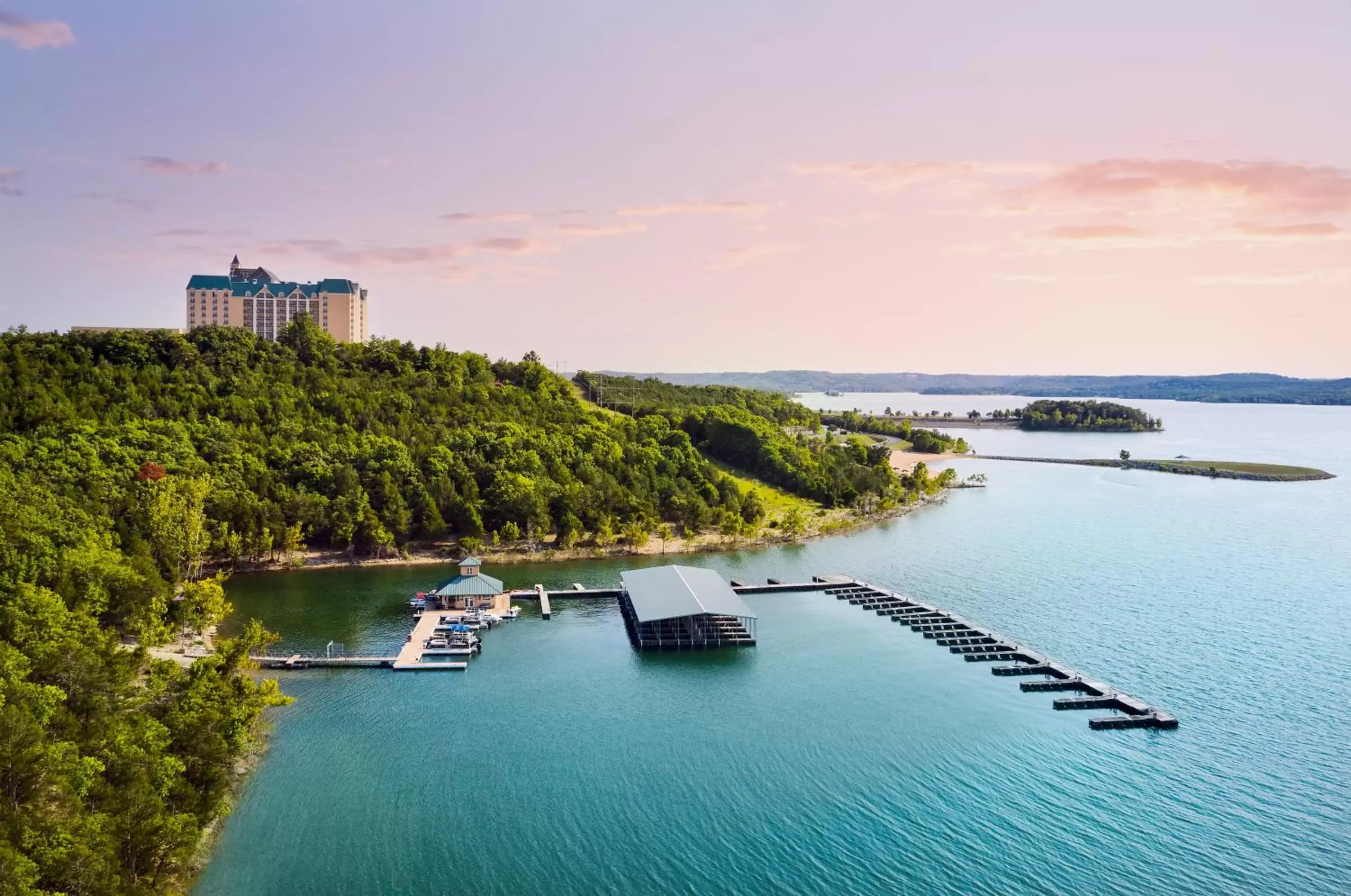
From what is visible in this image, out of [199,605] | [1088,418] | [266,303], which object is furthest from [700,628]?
[1088,418]

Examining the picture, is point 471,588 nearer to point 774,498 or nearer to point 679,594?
point 679,594

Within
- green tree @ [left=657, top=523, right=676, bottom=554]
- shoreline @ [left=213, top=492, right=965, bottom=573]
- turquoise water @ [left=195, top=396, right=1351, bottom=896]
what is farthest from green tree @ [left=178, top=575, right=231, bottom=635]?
green tree @ [left=657, top=523, right=676, bottom=554]

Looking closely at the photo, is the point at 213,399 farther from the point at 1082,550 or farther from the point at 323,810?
the point at 1082,550

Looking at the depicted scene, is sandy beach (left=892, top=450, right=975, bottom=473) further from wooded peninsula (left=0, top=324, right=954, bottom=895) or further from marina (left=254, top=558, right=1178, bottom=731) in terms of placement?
marina (left=254, top=558, right=1178, bottom=731)

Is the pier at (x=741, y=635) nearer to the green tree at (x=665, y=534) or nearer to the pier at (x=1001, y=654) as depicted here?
the pier at (x=1001, y=654)

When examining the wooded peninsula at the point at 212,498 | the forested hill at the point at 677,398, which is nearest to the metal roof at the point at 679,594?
the wooded peninsula at the point at 212,498

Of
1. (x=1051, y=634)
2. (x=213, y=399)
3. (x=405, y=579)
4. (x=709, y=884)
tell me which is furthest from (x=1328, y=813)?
(x=213, y=399)
